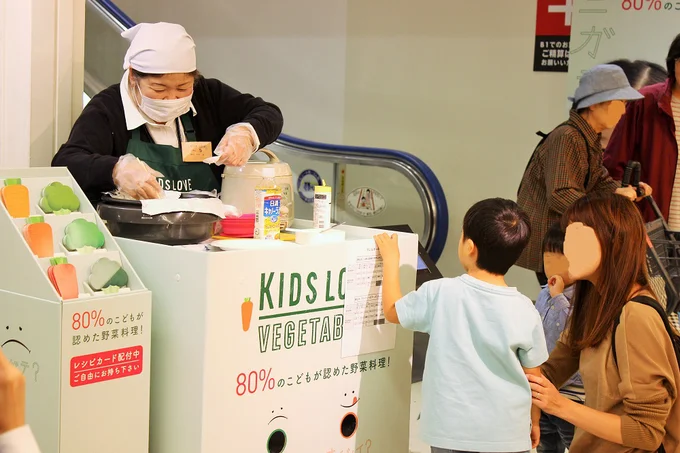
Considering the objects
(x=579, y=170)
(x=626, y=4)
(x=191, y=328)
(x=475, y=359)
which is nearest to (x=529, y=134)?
(x=626, y=4)

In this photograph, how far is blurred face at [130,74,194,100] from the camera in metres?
2.69

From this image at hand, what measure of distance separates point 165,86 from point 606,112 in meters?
2.42

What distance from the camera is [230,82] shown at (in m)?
7.90

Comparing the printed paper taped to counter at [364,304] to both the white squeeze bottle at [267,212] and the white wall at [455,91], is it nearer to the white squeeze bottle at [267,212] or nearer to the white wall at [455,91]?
the white squeeze bottle at [267,212]

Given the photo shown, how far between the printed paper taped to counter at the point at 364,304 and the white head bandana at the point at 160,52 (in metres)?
0.80

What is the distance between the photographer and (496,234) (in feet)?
8.19

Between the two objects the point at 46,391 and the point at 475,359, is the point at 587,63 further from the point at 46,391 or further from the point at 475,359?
the point at 46,391

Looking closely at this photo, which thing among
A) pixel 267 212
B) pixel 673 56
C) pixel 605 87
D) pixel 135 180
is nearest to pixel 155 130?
pixel 135 180

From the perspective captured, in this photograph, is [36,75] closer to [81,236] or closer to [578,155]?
[81,236]

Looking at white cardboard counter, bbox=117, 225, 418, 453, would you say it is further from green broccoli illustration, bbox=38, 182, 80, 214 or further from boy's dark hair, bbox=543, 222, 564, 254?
boy's dark hair, bbox=543, 222, 564, 254

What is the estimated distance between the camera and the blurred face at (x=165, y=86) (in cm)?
269

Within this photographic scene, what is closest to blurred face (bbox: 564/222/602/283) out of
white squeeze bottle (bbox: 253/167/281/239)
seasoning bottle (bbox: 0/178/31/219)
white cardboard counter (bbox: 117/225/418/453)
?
white cardboard counter (bbox: 117/225/418/453)

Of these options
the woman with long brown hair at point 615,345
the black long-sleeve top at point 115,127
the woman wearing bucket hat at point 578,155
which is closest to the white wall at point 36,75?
the black long-sleeve top at point 115,127

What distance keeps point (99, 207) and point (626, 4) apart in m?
4.40
